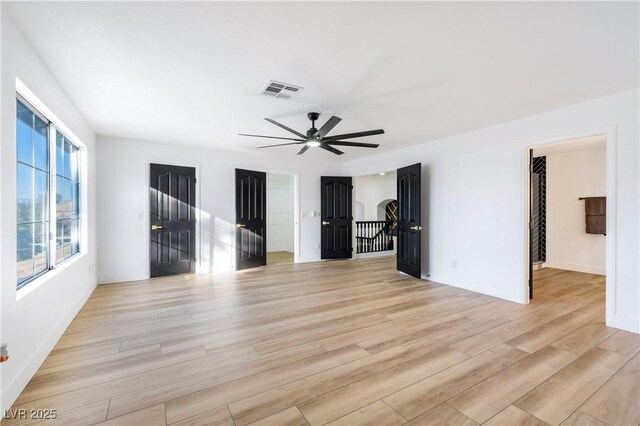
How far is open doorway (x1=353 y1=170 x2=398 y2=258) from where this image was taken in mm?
8382

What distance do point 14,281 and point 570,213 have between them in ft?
28.7

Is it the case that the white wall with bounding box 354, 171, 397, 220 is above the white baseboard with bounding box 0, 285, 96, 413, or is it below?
above

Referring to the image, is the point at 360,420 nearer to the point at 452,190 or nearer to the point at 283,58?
the point at 283,58

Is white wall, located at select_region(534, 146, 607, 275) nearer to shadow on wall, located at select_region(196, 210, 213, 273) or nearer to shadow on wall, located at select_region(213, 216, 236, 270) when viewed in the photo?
shadow on wall, located at select_region(213, 216, 236, 270)

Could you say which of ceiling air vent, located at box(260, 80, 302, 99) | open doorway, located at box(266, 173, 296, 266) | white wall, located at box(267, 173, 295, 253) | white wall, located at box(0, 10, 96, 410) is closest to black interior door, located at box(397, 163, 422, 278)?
ceiling air vent, located at box(260, 80, 302, 99)

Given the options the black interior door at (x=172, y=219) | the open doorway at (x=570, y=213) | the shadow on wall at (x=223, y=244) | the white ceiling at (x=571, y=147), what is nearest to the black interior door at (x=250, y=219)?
the shadow on wall at (x=223, y=244)

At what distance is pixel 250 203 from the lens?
6.55 meters

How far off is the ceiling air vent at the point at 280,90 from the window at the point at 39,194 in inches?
81.6

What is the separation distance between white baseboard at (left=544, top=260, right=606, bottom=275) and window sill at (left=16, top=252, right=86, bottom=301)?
8.62 m

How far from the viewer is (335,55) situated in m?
2.45

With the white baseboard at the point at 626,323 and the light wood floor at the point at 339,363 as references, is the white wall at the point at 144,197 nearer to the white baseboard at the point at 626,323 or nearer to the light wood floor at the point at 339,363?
the light wood floor at the point at 339,363

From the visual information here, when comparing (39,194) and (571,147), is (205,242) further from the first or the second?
(571,147)

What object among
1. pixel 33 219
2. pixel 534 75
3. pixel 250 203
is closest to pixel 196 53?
pixel 33 219

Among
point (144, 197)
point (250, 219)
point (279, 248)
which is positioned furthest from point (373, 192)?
point (144, 197)
